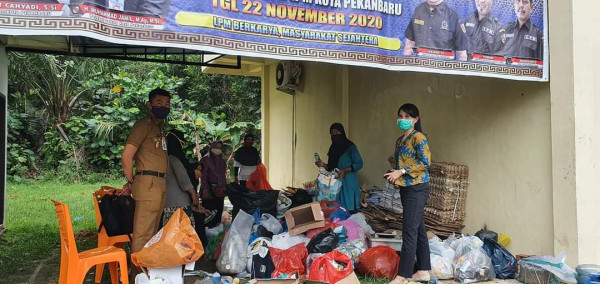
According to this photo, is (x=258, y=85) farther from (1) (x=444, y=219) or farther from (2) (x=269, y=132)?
→ (1) (x=444, y=219)

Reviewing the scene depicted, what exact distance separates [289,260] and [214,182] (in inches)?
96.4

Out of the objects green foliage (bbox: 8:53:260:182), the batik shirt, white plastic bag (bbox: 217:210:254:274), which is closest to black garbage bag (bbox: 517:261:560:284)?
the batik shirt

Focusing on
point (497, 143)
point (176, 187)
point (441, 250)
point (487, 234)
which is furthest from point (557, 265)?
point (176, 187)

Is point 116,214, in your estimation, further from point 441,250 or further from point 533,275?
point 533,275

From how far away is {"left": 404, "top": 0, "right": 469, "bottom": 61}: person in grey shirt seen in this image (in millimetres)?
4445

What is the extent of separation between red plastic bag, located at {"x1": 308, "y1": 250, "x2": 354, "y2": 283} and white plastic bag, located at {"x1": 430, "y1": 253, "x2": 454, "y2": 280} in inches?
42.7

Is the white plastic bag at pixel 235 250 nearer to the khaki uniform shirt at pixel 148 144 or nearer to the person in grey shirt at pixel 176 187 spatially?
the person in grey shirt at pixel 176 187

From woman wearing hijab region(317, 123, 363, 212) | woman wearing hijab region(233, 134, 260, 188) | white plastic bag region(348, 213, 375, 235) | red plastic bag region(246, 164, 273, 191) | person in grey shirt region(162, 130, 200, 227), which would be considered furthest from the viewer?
woman wearing hijab region(233, 134, 260, 188)

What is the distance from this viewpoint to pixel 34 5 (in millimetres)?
3201

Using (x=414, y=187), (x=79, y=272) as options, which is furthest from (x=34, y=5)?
(x=414, y=187)

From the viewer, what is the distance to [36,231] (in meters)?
7.62

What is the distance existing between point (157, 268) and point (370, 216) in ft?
11.9

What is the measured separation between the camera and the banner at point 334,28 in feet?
10.7

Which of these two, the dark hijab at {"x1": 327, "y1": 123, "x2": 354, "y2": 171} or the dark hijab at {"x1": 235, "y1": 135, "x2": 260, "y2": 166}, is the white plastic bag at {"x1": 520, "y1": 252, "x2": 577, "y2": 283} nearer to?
the dark hijab at {"x1": 327, "y1": 123, "x2": 354, "y2": 171}
